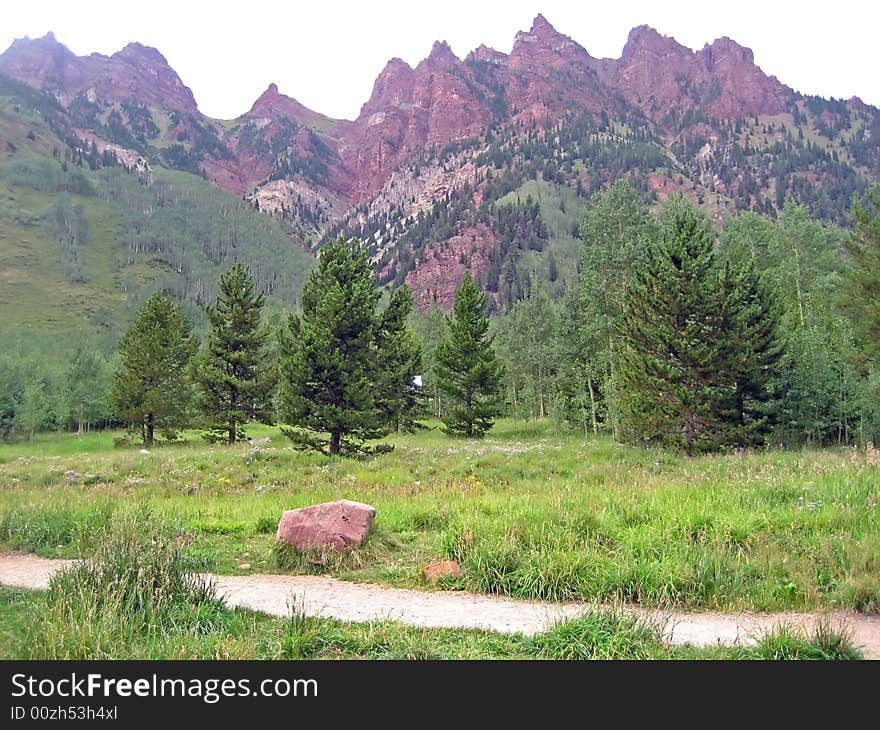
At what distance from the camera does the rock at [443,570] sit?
319 inches

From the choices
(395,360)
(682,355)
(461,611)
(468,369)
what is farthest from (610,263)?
(461,611)

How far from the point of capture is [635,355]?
2786 centimetres

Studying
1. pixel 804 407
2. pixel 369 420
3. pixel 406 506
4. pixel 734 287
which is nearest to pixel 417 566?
pixel 406 506

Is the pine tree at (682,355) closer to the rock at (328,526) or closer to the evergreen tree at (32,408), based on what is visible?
the rock at (328,526)

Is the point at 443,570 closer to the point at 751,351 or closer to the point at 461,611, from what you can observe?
the point at 461,611

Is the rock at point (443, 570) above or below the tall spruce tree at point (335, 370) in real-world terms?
below

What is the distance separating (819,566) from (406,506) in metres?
7.66

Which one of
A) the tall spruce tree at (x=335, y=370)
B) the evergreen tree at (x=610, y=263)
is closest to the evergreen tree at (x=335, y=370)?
the tall spruce tree at (x=335, y=370)

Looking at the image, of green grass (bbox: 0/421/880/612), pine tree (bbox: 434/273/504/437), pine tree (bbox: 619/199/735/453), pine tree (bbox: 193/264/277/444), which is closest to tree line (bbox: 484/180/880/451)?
pine tree (bbox: 619/199/735/453)

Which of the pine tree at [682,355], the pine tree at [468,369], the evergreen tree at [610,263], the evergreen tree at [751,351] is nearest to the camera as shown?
the pine tree at [682,355]

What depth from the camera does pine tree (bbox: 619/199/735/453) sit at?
26312 millimetres

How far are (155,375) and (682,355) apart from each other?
36457 millimetres

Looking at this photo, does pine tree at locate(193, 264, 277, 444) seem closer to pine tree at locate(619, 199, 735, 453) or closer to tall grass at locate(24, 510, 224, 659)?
pine tree at locate(619, 199, 735, 453)

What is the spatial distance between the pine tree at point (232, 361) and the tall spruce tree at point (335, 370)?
13.2 meters
